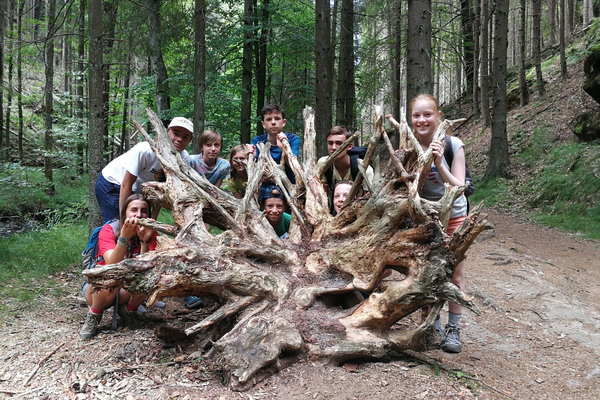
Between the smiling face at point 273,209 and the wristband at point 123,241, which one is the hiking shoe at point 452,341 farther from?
the wristband at point 123,241

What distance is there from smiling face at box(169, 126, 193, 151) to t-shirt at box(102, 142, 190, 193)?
35 centimetres

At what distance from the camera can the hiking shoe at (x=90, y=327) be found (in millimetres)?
3479

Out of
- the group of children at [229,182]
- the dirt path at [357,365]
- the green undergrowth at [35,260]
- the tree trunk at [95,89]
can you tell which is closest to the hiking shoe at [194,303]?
the group of children at [229,182]

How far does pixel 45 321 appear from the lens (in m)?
3.85

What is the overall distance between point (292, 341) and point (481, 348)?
1.92m

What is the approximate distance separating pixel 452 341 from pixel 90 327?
128 inches

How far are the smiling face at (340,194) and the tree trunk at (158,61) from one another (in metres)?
6.84

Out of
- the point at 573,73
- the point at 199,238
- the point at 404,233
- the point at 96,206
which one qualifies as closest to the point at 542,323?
the point at 404,233

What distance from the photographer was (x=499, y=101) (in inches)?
455

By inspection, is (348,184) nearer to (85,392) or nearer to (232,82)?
(85,392)

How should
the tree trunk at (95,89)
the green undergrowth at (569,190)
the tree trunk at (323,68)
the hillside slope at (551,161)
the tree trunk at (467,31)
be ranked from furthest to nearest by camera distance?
the tree trunk at (467,31) → the hillside slope at (551,161) → the green undergrowth at (569,190) → the tree trunk at (323,68) → the tree trunk at (95,89)

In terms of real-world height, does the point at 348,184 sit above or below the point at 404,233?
above

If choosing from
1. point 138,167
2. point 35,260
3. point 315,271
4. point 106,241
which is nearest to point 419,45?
point 315,271

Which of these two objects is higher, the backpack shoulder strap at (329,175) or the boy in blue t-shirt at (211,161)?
the boy in blue t-shirt at (211,161)
